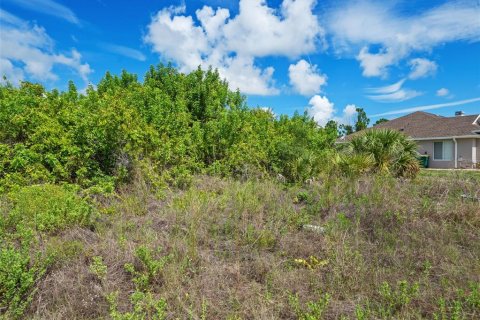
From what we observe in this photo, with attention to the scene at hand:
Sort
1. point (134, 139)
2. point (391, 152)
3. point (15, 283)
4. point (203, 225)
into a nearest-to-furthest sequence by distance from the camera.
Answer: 1. point (15, 283)
2. point (203, 225)
3. point (134, 139)
4. point (391, 152)

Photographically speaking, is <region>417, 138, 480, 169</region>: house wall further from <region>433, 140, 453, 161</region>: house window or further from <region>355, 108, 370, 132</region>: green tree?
<region>355, 108, 370, 132</region>: green tree

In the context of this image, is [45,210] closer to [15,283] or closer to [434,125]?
[15,283]

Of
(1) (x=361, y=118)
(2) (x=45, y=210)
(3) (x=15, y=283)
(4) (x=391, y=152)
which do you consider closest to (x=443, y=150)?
(4) (x=391, y=152)

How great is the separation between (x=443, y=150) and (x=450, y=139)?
973 millimetres

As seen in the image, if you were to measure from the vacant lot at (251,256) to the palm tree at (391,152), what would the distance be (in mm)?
4237

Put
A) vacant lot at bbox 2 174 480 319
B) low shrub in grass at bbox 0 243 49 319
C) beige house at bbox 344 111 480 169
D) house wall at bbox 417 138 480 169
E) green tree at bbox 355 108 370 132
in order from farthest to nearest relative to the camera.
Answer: green tree at bbox 355 108 370 132 → beige house at bbox 344 111 480 169 → house wall at bbox 417 138 480 169 → vacant lot at bbox 2 174 480 319 → low shrub in grass at bbox 0 243 49 319

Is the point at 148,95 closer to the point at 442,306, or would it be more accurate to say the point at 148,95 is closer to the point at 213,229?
the point at 213,229

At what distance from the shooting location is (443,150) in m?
22.8

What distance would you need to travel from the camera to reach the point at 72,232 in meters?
4.42

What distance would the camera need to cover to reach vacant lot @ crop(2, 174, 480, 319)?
3.25 metres

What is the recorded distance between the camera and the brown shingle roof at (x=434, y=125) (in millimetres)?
22017

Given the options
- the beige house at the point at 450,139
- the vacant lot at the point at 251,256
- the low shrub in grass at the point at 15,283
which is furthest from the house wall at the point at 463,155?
the low shrub in grass at the point at 15,283

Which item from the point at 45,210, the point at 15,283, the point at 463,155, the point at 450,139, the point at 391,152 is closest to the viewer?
the point at 15,283

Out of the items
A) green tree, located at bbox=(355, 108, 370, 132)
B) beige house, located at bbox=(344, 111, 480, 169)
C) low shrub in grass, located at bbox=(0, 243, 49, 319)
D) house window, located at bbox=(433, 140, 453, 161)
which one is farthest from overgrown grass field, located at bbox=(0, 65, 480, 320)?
green tree, located at bbox=(355, 108, 370, 132)
